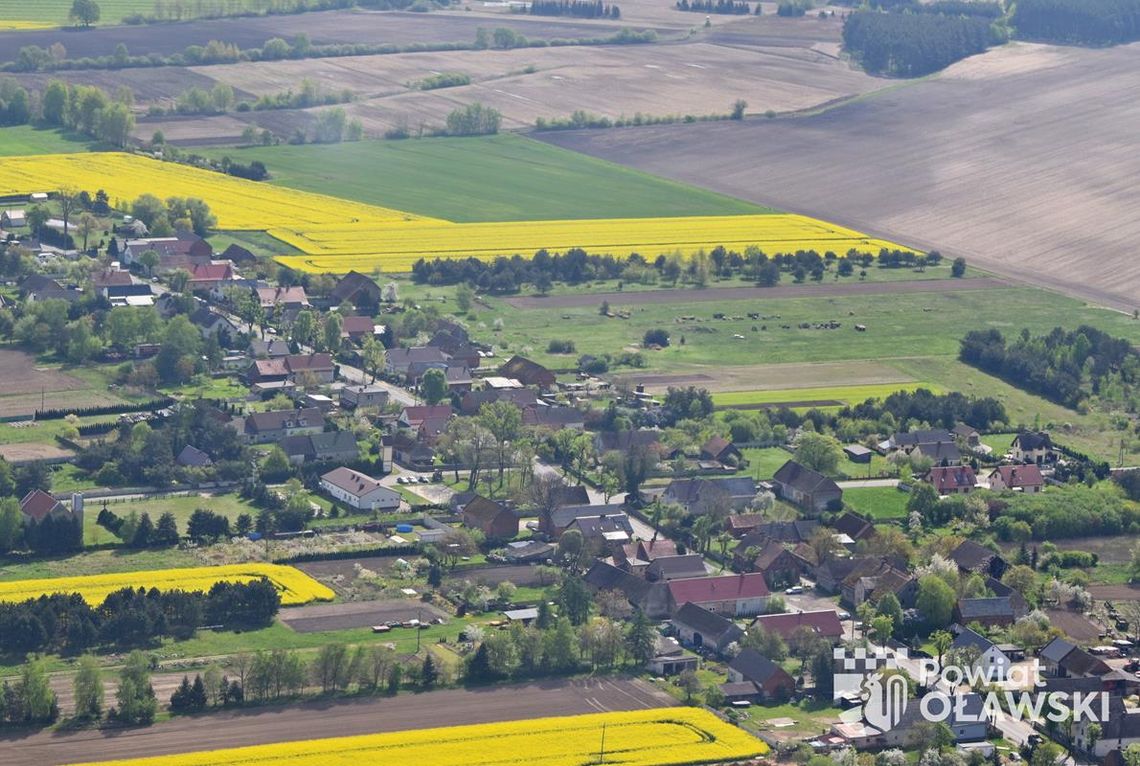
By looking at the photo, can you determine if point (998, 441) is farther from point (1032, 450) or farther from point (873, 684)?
point (873, 684)

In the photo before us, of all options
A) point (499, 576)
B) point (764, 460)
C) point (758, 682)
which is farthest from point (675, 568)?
point (764, 460)

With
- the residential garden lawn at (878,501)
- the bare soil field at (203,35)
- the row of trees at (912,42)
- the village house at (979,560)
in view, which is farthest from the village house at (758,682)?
the row of trees at (912,42)

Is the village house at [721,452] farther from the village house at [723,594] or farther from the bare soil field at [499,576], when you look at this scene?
the village house at [723,594]

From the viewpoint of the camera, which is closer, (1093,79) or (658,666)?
(658,666)

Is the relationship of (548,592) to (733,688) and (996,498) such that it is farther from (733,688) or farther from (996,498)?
(996,498)

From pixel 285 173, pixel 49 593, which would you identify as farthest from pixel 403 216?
pixel 49 593

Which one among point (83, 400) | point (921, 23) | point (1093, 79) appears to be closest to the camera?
point (83, 400)
